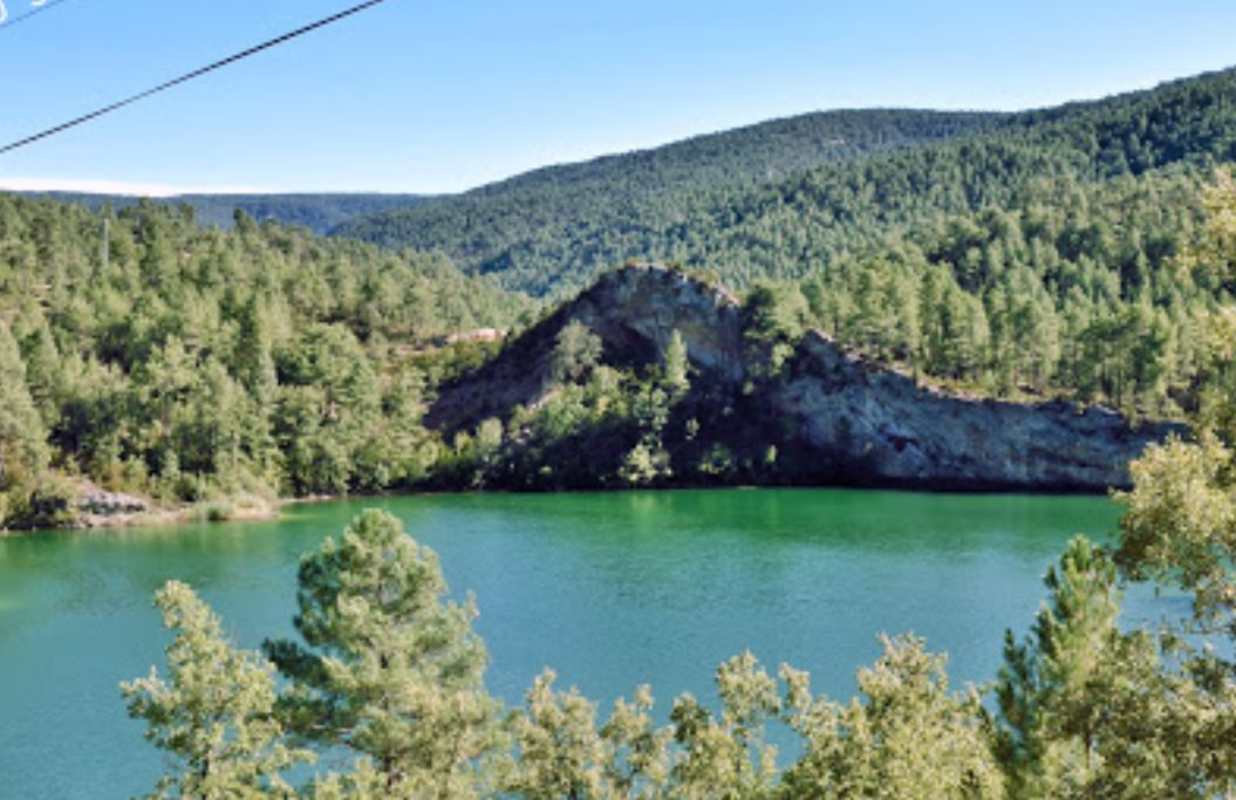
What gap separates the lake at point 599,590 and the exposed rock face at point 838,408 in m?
4.08

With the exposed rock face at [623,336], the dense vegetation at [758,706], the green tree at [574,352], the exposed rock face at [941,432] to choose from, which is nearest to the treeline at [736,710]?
the dense vegetation at [758,706]

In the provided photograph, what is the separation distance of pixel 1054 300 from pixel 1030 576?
4797cm

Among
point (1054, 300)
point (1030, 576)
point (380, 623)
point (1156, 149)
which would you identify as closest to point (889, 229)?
point (1156, 149)

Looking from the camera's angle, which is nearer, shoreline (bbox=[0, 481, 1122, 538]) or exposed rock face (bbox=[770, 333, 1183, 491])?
shoreline (bbox=[0, 481, 1122, 538])

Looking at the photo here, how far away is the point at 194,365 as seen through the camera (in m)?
80.4

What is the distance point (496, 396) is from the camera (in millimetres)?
90500

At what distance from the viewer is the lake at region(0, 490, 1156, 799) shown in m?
31.2

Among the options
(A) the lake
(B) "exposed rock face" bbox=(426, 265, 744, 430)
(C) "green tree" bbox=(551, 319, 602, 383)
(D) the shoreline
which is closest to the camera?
(A) the lake

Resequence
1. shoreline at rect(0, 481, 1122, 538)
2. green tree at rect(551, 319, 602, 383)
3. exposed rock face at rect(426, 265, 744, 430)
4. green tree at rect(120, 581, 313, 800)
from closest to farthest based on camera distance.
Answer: green tree at rect(120, 581, 313, 800), shoreline at rect(0, 481, 1122, 538), exposed rock face at rect(426, 265, 744, 430), green tree at rect(551, 319, 602, 383)

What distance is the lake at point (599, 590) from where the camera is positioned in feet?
102

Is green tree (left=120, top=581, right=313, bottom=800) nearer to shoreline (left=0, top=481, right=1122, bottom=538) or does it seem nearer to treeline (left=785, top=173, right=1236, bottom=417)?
treeline (left=785, top=173, right=1236, bottom=417)

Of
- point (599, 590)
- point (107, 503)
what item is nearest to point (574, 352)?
point (107, 503)

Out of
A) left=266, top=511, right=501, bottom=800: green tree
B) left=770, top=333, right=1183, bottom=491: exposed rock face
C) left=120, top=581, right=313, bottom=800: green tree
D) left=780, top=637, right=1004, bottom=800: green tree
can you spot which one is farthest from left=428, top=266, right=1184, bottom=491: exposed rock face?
left=120, top=581, right=313, bottom=800: green tree

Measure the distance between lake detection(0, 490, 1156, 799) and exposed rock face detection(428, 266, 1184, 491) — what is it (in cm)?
408
